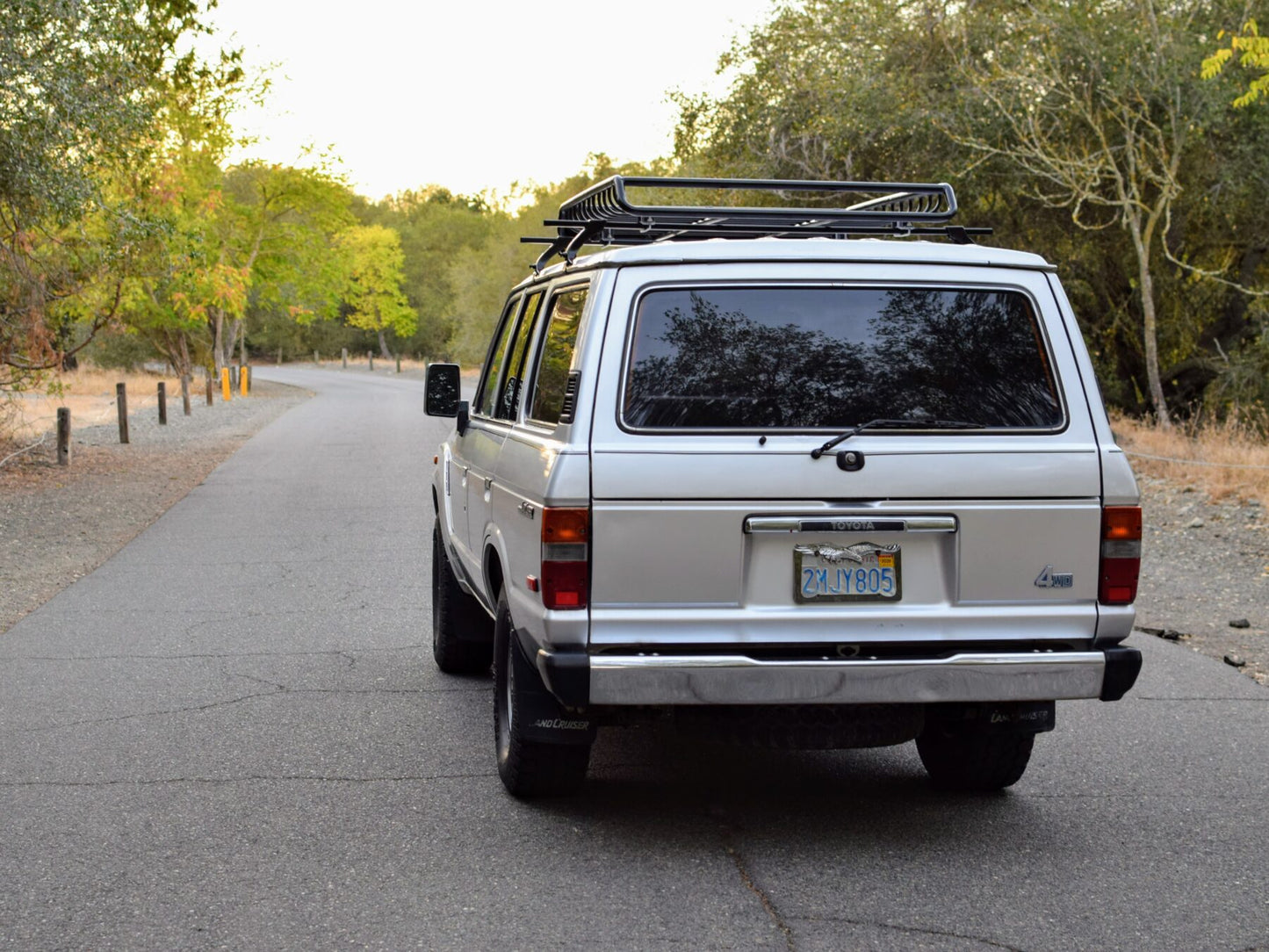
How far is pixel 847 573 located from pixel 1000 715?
824 millimetres

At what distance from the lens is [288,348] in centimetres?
9562

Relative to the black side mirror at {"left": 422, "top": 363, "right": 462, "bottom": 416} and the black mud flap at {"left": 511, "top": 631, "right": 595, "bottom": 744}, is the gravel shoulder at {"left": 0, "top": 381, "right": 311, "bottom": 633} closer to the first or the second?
the black side mirror at {"left": 422, "top": 363, "right": 462, "bottom": 416}

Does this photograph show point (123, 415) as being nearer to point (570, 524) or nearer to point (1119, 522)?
point (570, 524)

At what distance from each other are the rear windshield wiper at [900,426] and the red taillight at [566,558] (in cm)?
76

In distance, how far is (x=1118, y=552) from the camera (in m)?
4.59

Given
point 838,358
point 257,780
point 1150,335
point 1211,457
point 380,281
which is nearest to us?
point 838,358

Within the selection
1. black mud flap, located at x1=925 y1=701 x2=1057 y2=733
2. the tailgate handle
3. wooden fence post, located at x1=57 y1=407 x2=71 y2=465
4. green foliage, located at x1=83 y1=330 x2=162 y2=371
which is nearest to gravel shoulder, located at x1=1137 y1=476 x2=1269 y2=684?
black mud flap, located at x1=925 y1=701 x2=1057 y2=733

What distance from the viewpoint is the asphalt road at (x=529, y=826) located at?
13.3 feet

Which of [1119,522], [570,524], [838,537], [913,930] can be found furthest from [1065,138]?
[913,930]

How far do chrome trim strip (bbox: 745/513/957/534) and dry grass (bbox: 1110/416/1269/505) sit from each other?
9.46 meters

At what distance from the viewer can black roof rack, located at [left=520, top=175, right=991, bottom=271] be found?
211 inches

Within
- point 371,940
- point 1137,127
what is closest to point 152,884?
point 371,940

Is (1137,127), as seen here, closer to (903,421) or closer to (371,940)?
(903,421)

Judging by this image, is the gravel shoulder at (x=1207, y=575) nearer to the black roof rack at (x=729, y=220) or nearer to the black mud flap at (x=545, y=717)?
the black roof rack at (x=729, y=220)
